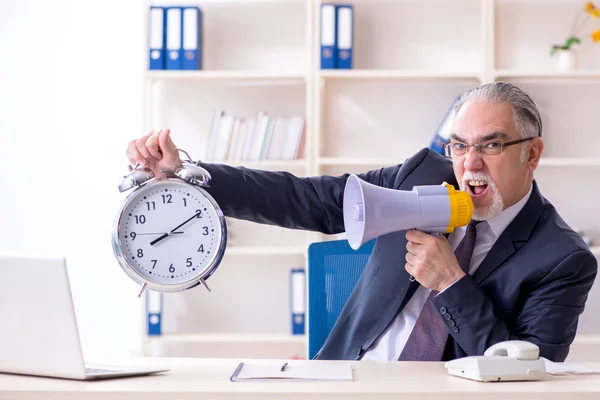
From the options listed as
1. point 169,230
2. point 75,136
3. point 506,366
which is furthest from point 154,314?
point 506,366

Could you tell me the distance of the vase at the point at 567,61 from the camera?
3699 millimetres

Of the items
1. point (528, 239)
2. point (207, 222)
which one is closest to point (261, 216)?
point (207, 222)

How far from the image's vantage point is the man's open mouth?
191 centimetres

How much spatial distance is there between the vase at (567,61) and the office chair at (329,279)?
2.06 meters

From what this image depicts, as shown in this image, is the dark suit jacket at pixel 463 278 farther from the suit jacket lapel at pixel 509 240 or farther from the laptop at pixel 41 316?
the laptop at pixel 41 316

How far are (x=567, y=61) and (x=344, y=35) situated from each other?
3.51 feet

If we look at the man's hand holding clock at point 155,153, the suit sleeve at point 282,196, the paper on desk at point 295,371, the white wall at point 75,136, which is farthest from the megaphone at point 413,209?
the white wall at point 75,136

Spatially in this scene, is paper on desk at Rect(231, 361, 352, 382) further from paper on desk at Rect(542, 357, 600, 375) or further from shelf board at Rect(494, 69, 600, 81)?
shelf board at Rect(494, 69, 600, 81)

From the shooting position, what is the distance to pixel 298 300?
3.69 m

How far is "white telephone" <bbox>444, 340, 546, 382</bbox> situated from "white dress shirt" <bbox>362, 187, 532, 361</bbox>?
1.72 ft

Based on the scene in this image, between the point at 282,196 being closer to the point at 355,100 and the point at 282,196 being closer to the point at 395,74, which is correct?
the point at 395,74

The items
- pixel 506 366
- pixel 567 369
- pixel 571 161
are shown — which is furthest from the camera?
pixel 571 161

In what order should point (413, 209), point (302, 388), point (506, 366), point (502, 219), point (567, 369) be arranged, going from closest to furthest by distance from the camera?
point (302, 388)
point (506, 366)
point (567, 369)
point (413, 209)
point (502, 219)

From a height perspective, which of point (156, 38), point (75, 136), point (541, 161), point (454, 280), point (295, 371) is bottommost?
point (295, 371)
